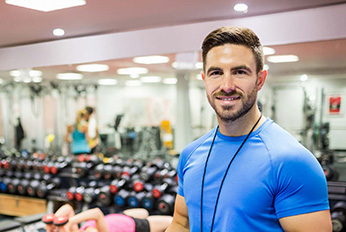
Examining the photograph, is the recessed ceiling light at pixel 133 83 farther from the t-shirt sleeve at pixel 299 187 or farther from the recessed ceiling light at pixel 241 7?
the t-shirt sleeve at pixel 299 187

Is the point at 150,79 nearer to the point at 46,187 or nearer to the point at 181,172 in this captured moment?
the point at 46,187

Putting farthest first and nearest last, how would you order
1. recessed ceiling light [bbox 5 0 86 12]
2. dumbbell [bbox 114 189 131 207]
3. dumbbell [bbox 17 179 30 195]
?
dumbbell [bbox 17 179 30 195] < dumbbell [bbox 114 189 131 207] < recessed ceiling light [bbox 5 0 86 12]

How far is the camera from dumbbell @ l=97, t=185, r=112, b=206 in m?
3.95

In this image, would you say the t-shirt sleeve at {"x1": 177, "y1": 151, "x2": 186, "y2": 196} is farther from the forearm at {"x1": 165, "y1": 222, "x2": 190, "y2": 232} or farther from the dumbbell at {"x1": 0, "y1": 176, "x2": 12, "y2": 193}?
the dumbbell at {"x1": 0, "y1": 176, "x2": 12, "y2": 193}

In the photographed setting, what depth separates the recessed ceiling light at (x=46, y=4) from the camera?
232 centimetres

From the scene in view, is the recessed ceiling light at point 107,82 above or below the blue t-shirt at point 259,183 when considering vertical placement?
above

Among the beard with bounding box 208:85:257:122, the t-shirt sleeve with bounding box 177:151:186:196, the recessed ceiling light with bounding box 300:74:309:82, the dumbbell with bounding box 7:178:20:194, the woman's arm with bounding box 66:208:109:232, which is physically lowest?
the dumbbell with bounding box 7:178:20:194

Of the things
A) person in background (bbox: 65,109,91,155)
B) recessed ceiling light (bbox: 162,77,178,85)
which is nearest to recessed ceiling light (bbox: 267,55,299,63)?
recessed ceiling light (bbox: 162,77,178,85)

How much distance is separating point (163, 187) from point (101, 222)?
1143mm

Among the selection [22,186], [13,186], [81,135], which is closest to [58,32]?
[81,135]

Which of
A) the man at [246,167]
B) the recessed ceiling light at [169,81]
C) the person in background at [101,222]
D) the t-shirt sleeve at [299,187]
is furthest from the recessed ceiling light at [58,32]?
the t-shirt sleeve at [299,187]

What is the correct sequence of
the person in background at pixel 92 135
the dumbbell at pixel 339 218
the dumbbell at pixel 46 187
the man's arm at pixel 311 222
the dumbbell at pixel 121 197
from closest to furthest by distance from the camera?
the man's arm at pixel 311 222 → the dumbbell at pixel 339 218 → the dumbbell at pixel 121 197 → the dumbbell at pixel 46 187 → the person in background at pixel 92 135

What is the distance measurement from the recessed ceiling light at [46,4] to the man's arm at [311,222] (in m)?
2.07

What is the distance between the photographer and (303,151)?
788mm
